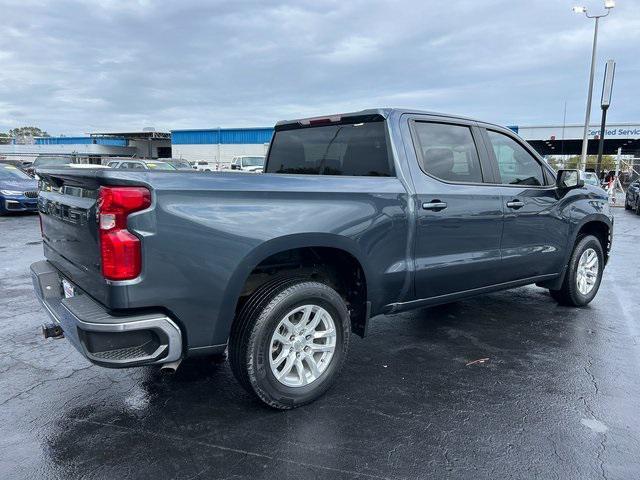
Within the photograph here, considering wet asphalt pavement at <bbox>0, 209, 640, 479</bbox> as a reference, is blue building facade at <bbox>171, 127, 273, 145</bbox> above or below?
above

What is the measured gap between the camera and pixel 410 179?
144 inches

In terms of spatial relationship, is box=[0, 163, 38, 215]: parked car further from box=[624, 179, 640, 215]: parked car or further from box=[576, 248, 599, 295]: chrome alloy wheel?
box=[624, 179, 640, 215]: parked car

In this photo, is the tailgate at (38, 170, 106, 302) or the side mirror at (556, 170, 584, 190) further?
the side mirror at (556, 170, 584, 190)

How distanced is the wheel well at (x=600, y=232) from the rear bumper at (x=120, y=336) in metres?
4.64

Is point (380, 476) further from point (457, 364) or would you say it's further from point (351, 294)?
point (457, 364)

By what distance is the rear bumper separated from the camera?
2.50m

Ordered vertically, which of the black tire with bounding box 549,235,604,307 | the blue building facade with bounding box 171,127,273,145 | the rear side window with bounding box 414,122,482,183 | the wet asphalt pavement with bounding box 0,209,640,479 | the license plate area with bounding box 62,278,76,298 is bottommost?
the wet asphalt pavement with bounding box 0,209,640,479

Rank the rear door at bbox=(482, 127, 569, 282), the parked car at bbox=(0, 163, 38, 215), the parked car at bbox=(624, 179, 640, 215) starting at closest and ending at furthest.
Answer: the rear door at bbox=(482, 127, 569, 282)
the parked car at bbox=(0, 163, 38, 215)
the parked car at bbox=(624, 179, 640, 215)

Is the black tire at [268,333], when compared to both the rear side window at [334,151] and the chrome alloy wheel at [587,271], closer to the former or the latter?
the rear side window at [334,151]

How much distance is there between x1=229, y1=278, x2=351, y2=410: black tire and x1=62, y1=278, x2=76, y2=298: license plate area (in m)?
1.03

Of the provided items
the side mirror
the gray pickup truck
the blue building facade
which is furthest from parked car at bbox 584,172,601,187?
the blue building facade

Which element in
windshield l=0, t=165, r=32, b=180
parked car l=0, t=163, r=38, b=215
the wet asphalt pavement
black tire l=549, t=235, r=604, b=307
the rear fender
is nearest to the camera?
the wet asphalt pavement

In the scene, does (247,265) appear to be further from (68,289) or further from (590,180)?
(590,180)

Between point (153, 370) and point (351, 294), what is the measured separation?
163 cm
